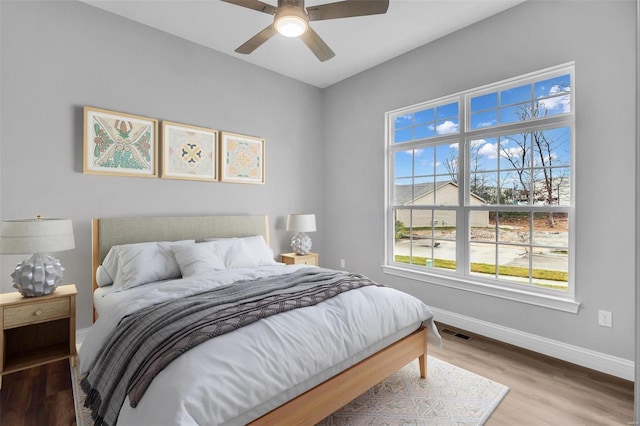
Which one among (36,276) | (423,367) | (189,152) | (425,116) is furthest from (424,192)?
(36,276)

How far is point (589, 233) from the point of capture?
97.0 inches

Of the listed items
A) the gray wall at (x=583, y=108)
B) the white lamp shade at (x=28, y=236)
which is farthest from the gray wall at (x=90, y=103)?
the gray wall at (x=583, y=108)

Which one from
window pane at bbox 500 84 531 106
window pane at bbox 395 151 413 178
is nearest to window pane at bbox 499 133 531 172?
window pane at bbox 500 84 531 106

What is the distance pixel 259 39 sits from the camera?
7.86 ft

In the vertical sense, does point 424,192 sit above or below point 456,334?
above

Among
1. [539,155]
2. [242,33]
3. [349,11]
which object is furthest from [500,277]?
[242,33]

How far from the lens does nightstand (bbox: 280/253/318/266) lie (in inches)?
156

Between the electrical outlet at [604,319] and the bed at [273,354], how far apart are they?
1314 mm

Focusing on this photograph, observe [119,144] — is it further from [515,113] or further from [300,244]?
[515,113]

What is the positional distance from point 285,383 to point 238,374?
240 millimetres

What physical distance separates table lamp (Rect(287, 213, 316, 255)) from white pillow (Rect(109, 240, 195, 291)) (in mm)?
1559

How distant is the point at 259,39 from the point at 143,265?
2.04 m

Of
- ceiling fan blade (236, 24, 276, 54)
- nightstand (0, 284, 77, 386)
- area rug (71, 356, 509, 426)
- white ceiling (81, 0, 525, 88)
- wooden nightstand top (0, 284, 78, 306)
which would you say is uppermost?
white ceiling (81, 0, 525, 88)

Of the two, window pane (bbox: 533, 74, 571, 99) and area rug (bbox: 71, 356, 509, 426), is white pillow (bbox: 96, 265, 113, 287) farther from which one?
window pane (bbox: 533, 74, 571, 99)
